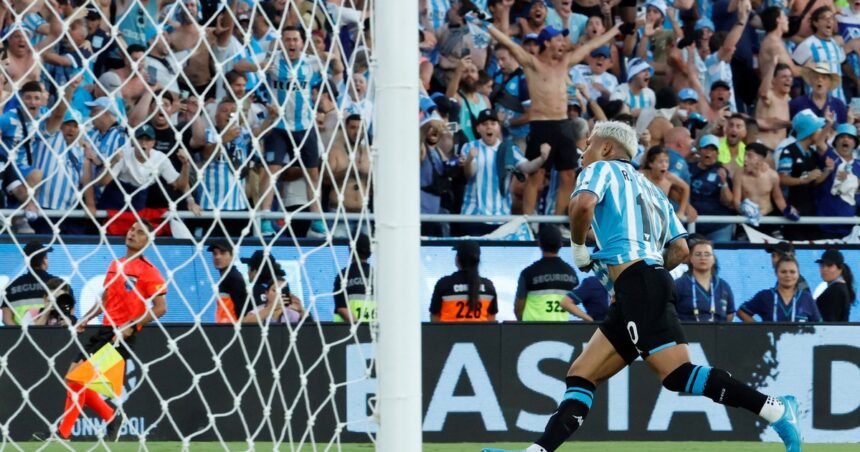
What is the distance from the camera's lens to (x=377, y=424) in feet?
15.6

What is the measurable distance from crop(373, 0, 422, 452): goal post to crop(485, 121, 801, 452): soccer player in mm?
1854

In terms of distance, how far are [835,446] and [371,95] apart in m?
5.20

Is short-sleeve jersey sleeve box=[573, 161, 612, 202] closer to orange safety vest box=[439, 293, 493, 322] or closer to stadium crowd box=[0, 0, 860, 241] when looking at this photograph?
stadium crowd box=[0, 0, 860, 241]

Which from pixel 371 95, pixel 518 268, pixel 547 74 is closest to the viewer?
pixel 371 95

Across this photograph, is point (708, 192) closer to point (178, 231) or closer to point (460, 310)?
point (460, 310)

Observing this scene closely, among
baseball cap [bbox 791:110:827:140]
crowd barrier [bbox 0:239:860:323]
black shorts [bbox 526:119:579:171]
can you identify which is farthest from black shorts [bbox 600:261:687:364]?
baseball cap [bbox 791:110:827:140]

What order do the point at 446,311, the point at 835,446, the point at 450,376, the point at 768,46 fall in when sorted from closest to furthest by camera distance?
the point at 835,446 → the point at 450,376 → the point at 446,311 → the point at 768,46

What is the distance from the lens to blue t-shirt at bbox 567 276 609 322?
1071cm

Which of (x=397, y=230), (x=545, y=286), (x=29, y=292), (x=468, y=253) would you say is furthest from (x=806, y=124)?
(x=397, y=230)

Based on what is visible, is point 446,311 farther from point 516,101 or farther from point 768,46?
point 768,46

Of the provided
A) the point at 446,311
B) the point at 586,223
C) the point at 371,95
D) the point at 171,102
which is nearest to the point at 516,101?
the point at 446,311

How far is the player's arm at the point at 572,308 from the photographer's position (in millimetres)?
10555

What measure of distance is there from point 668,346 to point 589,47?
758cm

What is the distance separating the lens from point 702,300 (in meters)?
10.8
